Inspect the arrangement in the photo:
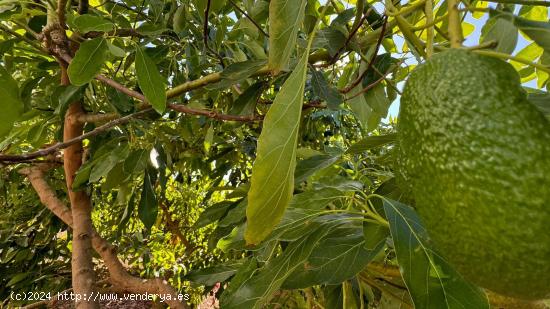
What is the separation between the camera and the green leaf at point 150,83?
0.90 meters

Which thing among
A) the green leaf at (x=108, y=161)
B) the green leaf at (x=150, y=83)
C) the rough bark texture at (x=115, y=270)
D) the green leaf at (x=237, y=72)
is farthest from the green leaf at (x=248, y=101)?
the rough bark texture at (x=115, y=270)

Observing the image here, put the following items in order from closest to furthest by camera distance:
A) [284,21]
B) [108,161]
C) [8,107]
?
1. [284,21]
2. [8,107]
3. [108,161]

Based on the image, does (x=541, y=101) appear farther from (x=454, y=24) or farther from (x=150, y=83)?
(x=150, y=83)

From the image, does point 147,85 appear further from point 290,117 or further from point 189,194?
point 189,194

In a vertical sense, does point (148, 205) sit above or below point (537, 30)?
below

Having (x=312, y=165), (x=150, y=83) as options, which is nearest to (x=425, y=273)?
(x=312, y=165)

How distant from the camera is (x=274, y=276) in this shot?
2.62 feet

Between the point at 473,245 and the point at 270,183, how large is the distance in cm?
21

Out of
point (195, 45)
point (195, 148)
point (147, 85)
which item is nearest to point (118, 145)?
point (195, 45)

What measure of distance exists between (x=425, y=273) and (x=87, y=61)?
2.45ft

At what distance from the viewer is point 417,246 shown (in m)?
0.61

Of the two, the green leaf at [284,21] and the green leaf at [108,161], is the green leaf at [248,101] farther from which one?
the green leaf at [284,21]

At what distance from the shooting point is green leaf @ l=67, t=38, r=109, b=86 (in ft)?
2.76

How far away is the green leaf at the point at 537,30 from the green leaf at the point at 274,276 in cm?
48
